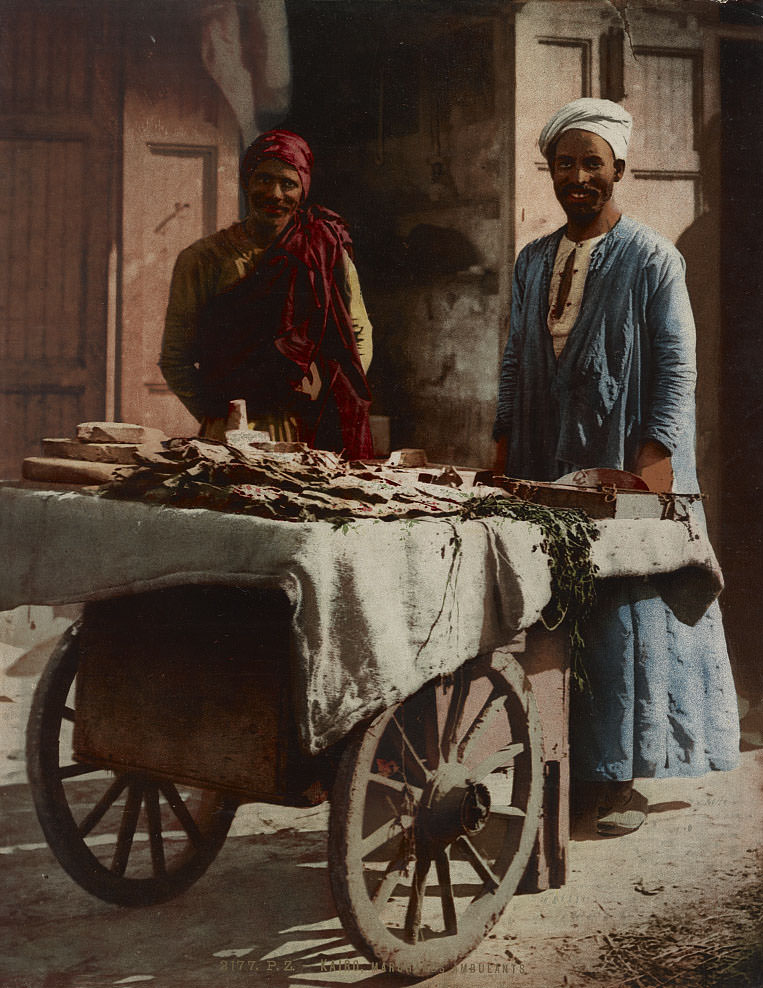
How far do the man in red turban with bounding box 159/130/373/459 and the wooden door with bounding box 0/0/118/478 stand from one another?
318 millimetres

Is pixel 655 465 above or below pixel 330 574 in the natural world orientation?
above

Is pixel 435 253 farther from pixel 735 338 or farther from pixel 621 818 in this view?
pixel 621 818

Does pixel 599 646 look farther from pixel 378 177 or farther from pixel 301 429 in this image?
pixel 378 177

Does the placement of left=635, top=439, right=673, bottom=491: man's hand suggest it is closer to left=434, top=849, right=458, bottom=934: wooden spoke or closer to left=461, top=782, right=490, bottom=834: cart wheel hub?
left=461, top=782, right=490, bottom=834: cart wheel hub

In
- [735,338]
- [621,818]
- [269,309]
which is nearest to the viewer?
[621,818]

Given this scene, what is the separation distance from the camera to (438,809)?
2.71 metres

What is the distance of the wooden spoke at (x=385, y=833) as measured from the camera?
253 centimetres

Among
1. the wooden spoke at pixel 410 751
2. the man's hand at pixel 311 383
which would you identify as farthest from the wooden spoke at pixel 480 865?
the man's hand at pixel 311 383

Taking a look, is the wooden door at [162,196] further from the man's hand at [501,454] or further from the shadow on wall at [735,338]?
the shadow on wall at [735,338]

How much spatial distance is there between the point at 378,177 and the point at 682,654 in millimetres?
2189

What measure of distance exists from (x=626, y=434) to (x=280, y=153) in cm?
171

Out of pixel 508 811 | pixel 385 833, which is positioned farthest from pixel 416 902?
pixel 508 811

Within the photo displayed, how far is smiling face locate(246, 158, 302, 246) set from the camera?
3.90 metres

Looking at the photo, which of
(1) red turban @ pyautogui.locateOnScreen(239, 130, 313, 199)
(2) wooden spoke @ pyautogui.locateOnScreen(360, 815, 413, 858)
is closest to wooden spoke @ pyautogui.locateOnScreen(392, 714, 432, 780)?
(2) wooden spoke @ pyautogui.locateOnScreen(360, 815, 413, 858)
